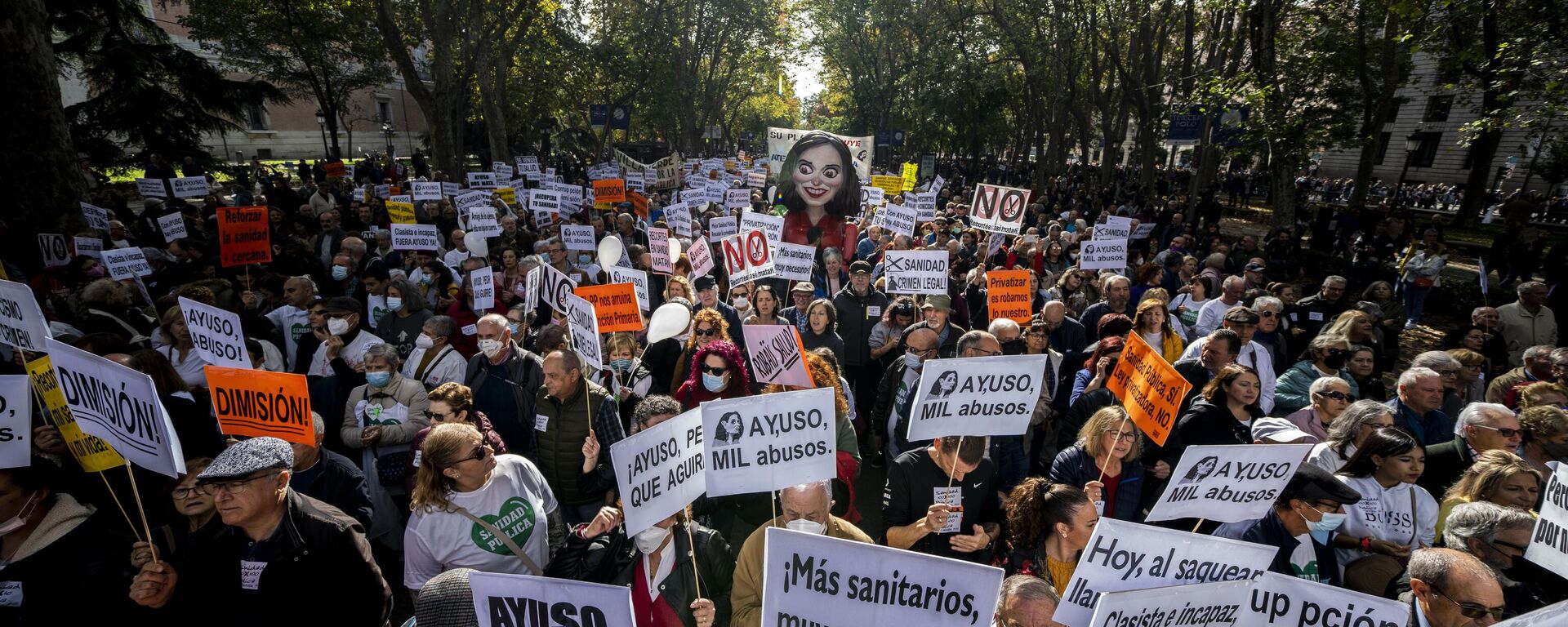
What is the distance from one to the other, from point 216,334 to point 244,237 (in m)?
4.70

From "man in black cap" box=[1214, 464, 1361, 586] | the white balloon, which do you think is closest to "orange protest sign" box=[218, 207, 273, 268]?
the white balloon

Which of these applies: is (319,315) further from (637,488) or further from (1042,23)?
(1042,23)

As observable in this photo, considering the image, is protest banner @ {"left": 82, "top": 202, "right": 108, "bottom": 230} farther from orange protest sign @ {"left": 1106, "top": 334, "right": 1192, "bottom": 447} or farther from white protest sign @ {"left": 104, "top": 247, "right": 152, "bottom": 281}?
orange protest sign @ {"left": 1106, "top": 334, "right": 1192, "bottom": 447}

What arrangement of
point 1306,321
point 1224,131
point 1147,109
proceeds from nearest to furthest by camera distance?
point 1306,321 → point 1224,131 → point 1147,109

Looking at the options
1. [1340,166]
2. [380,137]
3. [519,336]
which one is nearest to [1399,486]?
[519,336]

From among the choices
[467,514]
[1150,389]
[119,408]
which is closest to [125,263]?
[119,408]

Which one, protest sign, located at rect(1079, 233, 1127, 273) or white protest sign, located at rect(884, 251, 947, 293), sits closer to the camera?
white protest sign, located at rect(884, 251, 947, 293)

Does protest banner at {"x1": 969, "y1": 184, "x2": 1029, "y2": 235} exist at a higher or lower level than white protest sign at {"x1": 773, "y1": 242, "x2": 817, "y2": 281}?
higher

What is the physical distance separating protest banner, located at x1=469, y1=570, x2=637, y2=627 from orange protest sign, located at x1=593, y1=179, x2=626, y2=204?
500 inches

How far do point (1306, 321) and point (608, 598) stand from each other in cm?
849

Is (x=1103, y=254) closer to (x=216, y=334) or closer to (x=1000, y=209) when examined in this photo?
(x=1000, y=209)

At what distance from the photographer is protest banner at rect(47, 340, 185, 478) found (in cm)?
334

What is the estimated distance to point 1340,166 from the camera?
51.1m

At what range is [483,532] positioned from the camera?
3.53 m
